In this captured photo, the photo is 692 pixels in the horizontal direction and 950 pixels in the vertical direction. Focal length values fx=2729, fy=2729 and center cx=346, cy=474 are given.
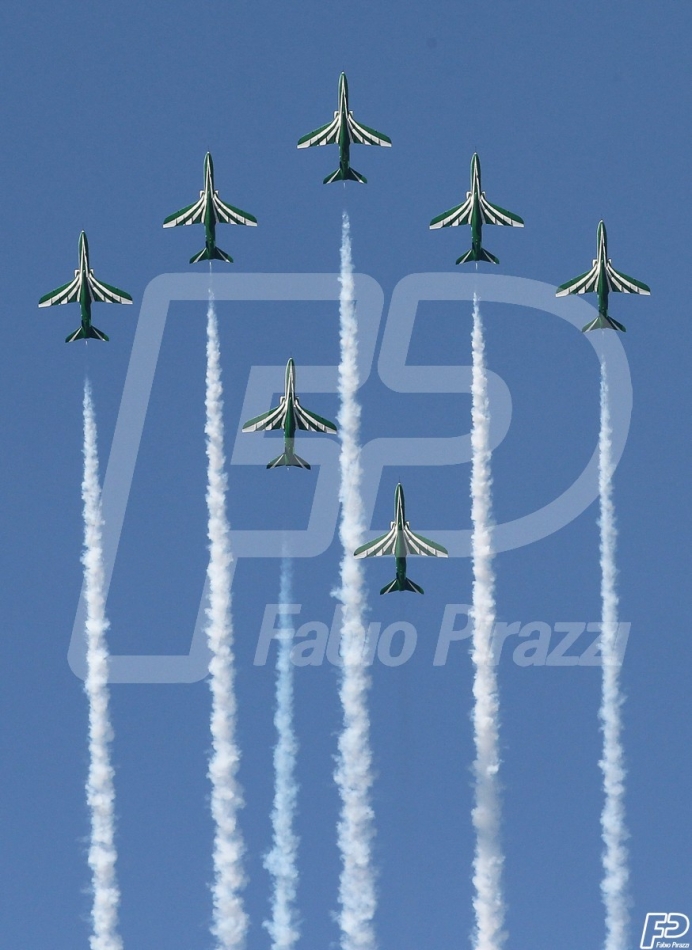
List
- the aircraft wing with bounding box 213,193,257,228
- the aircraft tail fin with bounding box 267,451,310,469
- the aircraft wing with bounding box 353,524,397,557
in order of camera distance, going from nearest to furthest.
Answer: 1. the aircraft tail fin with bounding box 267,451,310,469
2. the aircraft wing with bounding box 353,524,397,557
3. the aircraft wing with bounding box 213,193,257,228

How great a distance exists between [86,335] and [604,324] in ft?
57.8

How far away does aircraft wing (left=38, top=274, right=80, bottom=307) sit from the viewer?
9356cm

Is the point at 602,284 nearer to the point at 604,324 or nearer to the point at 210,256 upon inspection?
the point at 604,324

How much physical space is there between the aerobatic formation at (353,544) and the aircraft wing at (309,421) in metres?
0.05

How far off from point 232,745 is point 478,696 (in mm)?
8579

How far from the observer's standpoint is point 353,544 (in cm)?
9319

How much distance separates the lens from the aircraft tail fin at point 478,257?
91562 millimetres

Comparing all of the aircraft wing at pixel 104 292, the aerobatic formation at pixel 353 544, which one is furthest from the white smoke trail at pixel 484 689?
the aircraft wing at pixel 104 292

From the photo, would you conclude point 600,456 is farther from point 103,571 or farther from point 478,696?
point 103,571

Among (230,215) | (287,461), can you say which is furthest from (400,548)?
(230,215)

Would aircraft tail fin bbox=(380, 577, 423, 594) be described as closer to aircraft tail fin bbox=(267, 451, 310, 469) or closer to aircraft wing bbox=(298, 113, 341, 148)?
aircraft tail fin bbox=(267, 451, 310, 469)

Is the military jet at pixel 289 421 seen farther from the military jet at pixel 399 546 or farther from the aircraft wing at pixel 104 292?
the aircraft wing at pixel 104 292

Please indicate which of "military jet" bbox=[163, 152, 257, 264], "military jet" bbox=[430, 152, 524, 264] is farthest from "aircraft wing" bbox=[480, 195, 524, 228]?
"military jet" bbox=[163, 152, 257, 264]

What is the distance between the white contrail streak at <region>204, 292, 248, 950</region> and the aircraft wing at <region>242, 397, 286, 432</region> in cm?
269
